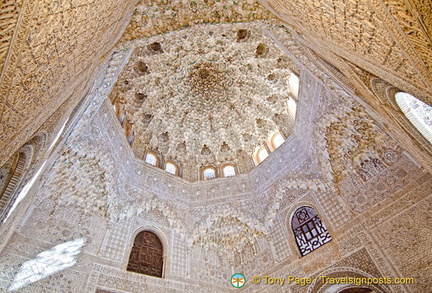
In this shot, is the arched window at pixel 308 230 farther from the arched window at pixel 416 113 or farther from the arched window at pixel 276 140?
the arched window at pixel 416 113

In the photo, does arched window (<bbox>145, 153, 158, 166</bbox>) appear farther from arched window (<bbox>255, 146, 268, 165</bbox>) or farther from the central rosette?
arched window (<bbox>255, 146, 268, 165</bbox>)

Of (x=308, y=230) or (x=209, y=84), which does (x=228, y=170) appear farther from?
(x=308, y=230)

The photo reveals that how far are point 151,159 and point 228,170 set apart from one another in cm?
230

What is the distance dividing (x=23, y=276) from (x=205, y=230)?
380 cm

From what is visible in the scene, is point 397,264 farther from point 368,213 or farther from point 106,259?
point 106,259

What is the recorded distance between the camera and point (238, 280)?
655 cm

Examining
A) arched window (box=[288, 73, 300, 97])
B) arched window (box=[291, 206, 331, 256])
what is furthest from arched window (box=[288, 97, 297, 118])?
arched window (box=[291, 206, 331, 256])

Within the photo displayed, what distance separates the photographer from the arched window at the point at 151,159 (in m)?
7.68

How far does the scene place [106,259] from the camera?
538 centimetres

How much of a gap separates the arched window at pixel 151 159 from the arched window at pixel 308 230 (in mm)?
3976

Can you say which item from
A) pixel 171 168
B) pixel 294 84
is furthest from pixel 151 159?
pixel 294 84

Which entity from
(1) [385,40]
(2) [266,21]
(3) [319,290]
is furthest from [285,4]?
(3) [319,290]

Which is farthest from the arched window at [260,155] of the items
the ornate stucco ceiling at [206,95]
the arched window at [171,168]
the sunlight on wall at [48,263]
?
the sunlight on wall at [48,263]

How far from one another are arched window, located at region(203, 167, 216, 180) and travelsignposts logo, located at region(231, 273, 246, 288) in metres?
2.77
